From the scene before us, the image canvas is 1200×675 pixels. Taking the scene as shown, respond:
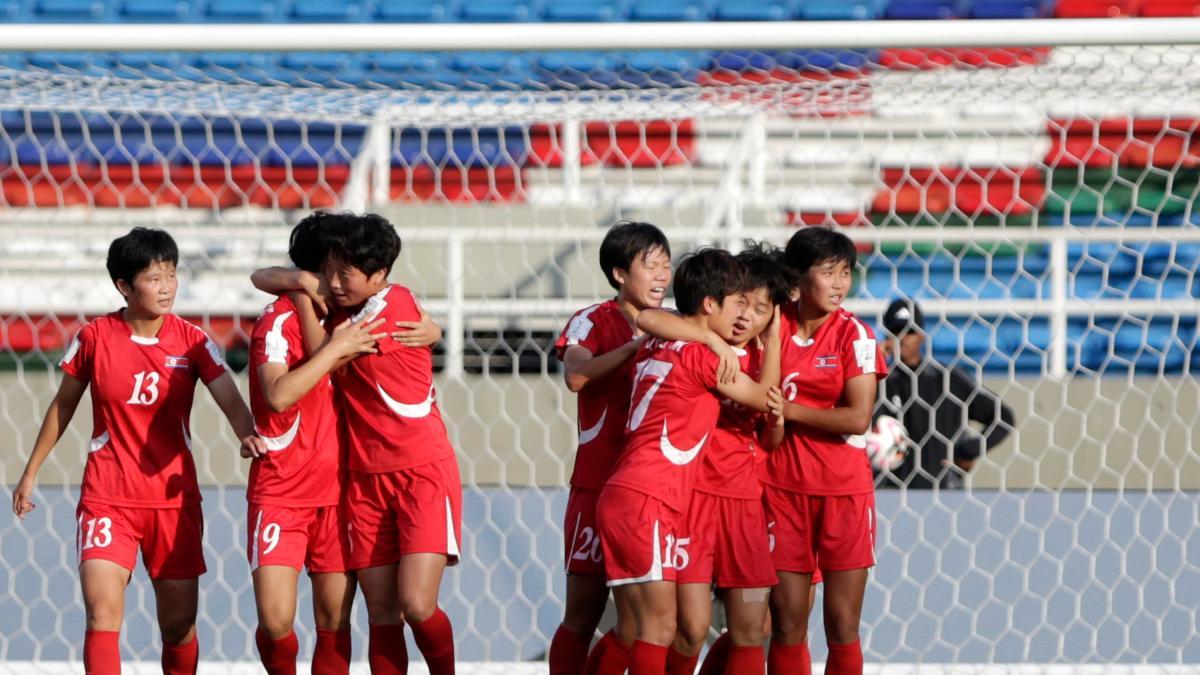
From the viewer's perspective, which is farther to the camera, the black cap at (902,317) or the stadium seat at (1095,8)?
the stadium seat at (1095,8)

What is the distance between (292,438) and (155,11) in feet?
25.5

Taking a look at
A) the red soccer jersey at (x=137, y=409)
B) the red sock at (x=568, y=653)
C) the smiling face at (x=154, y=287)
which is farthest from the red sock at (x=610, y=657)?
the smiling face at (x=154, y=287)

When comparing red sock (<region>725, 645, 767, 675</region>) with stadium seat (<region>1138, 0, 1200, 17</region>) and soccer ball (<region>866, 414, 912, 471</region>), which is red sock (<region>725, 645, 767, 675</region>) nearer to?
soccer ball (<region>866, 414, 912, 471</region>)

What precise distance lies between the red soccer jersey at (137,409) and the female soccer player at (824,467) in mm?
1442

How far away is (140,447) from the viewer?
3.47 m

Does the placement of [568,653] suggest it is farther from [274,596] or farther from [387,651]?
[274,596]

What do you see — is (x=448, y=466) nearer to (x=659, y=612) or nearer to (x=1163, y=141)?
(x=659, y=612)

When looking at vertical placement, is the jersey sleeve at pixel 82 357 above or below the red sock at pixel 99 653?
above

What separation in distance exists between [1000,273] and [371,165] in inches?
140

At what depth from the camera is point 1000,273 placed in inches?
307

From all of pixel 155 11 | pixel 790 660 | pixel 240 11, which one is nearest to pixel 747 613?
pixel 790 660

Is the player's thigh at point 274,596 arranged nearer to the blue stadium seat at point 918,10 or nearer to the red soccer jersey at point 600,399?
the red soccer jersey at point 600,399

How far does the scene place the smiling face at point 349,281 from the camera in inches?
129

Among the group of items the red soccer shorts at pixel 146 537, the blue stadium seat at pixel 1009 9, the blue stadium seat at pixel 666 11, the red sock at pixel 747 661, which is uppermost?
the blue stadium seat at pixel 1009 9
